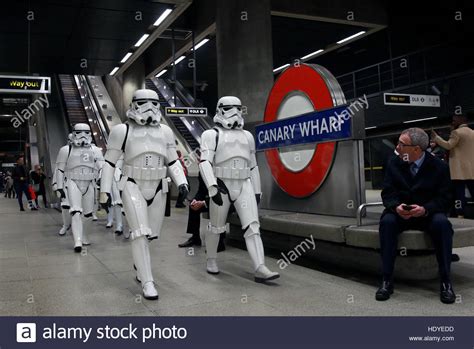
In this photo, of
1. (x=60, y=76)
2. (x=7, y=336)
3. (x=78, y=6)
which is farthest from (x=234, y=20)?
(x=60, y=76)

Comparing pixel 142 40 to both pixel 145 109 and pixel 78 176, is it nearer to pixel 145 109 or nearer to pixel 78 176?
pixel 78 176

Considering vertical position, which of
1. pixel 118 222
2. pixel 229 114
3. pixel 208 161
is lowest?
pixel 118 222

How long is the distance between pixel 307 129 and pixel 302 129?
0.11 m

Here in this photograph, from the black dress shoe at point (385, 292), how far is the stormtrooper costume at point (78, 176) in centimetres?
467

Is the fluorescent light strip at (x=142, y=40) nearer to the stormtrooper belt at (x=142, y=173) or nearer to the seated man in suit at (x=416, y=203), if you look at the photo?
the stormtrooper belt at (x=142, y=173)

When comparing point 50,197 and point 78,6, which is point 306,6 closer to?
point 78,6

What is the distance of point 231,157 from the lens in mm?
4633

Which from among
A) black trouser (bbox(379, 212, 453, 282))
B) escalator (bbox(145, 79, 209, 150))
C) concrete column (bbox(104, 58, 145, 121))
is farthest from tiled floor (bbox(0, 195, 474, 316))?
concrete column (bbox(104, 58, 145, 121))

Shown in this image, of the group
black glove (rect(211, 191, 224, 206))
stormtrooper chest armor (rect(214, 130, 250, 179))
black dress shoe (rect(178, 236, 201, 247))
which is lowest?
black dress shoe (rect(178, 236, 201, 247))

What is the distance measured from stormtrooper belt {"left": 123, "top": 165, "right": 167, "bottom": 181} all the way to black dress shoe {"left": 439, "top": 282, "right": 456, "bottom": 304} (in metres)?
2.59

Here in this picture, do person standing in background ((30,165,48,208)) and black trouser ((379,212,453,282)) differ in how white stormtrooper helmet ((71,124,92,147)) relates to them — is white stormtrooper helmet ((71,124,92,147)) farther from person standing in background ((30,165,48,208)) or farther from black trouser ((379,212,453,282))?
person standing in background ((30,165,48,208))

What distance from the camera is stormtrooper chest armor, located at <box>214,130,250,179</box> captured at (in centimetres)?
462

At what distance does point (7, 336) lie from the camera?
113 inches

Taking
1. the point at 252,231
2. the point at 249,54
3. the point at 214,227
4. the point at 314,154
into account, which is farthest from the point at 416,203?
the point at 249,54
